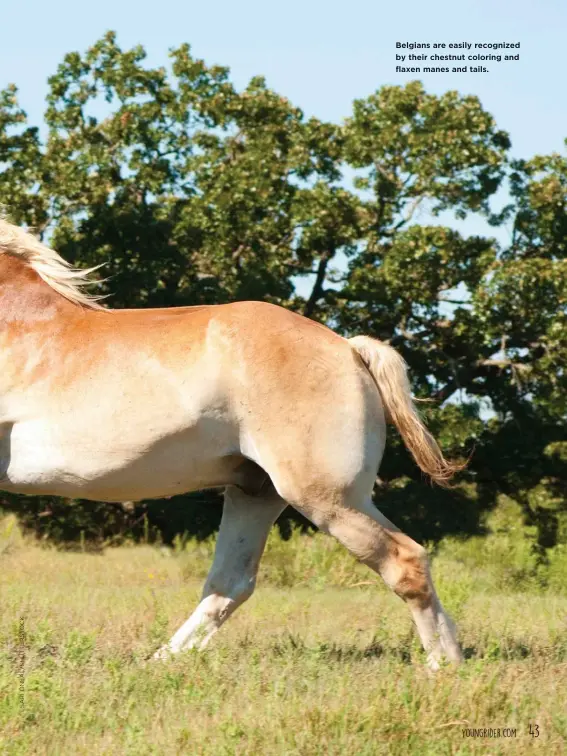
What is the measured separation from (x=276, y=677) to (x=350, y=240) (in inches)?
428

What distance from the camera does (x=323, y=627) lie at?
6602mm

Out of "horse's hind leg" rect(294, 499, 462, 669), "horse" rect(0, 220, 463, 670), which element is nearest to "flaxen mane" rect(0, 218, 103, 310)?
"horse" rect(0, 220, 463, 670)

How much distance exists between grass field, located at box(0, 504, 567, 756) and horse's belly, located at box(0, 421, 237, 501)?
789 mm

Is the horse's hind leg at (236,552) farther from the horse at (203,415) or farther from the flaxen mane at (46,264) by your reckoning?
the flaxen mane at (46,264)

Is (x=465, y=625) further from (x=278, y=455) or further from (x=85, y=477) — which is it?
(x=85, y=477)

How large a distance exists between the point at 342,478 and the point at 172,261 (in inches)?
399

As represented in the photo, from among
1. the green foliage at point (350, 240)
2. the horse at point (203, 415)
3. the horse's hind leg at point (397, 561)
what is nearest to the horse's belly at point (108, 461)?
the horse at point (203, 415)

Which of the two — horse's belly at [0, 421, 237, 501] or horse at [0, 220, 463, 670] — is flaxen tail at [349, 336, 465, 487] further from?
horse's belly at [0, 421, 237, 501]

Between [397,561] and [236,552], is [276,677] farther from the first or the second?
[236,552]

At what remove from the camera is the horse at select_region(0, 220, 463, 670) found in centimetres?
512

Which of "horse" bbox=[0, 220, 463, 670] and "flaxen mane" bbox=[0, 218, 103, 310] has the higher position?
"flaxen mane" bbox=[0, 218, 103, 310]

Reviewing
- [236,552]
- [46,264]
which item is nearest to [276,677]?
[236,552]

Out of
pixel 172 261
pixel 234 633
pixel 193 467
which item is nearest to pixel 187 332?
pixel 193 467

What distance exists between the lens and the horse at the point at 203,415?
16.8ft
